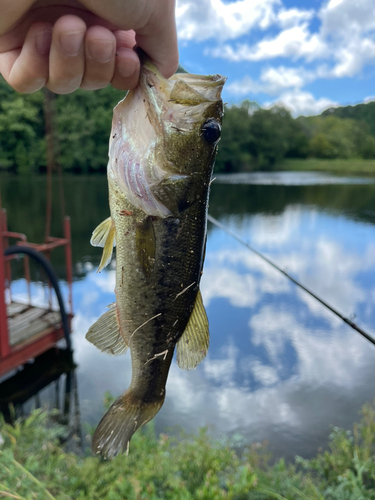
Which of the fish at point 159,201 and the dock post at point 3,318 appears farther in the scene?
the dock post at point 3,318

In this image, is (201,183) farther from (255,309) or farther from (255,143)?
(255,143)

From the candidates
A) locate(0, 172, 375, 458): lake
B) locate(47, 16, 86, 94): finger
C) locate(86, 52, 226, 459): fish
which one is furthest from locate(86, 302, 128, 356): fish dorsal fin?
locate(0, 172, 375, 458): lake

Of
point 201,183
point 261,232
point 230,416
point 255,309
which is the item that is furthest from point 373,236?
point 201,183

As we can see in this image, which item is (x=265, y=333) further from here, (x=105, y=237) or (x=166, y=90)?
(x=166, y=90)

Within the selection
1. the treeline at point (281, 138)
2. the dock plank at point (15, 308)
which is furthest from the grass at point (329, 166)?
the dock plank at point (15, 308)

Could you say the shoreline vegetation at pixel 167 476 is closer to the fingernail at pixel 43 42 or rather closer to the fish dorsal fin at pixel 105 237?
the fish dorsal fin at pixel 105 237
